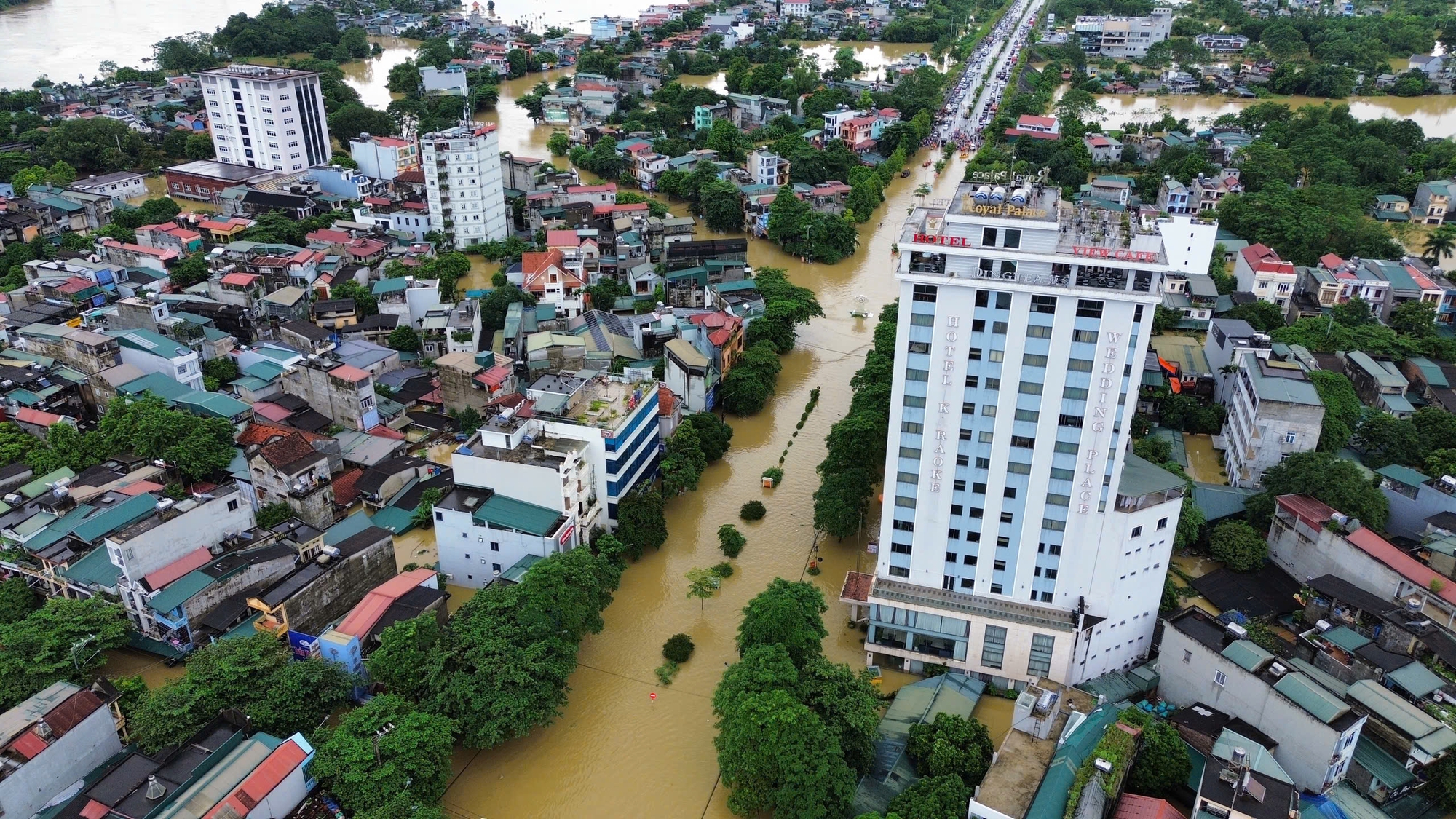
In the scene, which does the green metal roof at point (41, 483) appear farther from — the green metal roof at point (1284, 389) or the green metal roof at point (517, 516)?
the green metal roof at point (1284, 389)

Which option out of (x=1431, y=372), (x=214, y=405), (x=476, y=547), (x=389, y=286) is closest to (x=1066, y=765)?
(x=476, y=547)

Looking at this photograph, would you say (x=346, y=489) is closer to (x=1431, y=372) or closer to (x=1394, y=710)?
(x=1394, y=710)

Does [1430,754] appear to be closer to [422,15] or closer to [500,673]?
[500,673]

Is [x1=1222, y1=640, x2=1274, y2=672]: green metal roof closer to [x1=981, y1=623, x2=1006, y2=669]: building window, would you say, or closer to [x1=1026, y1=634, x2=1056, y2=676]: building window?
[x1=1026, y1=634, x2=1056, y2=676]: building window

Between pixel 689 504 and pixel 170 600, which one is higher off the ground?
pixel 170 600

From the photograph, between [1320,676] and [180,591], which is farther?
[180,591]

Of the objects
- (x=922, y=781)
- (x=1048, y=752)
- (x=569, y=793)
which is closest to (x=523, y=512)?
(x=569, y=793)
